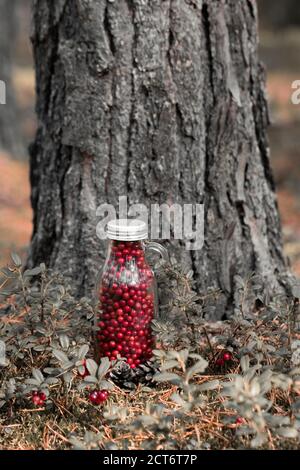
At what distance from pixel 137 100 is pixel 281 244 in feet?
3.16

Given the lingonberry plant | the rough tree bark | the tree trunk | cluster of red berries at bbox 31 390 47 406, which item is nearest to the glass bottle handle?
the lingonberry plant

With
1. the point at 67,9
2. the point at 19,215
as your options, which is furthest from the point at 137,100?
the point at 19,215

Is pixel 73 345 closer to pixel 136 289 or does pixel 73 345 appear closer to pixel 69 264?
pixel 136 289

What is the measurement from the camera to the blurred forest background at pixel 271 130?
5.17m

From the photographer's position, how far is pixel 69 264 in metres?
3.16

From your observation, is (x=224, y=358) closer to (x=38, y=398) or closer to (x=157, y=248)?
(x=157, y=248)

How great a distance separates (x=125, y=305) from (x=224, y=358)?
0.41 metres

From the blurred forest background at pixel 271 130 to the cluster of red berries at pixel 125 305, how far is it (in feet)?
3.82

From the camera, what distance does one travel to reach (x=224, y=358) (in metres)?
2.65

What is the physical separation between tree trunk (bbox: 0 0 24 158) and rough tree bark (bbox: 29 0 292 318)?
15.4 ft

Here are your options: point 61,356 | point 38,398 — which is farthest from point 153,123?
point 38,398

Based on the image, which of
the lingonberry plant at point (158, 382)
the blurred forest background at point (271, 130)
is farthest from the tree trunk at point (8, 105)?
the lingonberry plant at point (158, 382)

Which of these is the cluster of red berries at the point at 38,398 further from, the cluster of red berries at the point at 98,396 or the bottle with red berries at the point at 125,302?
the bottle with red berries at the point at 125,302

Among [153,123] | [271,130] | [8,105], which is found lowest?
[153,123]
